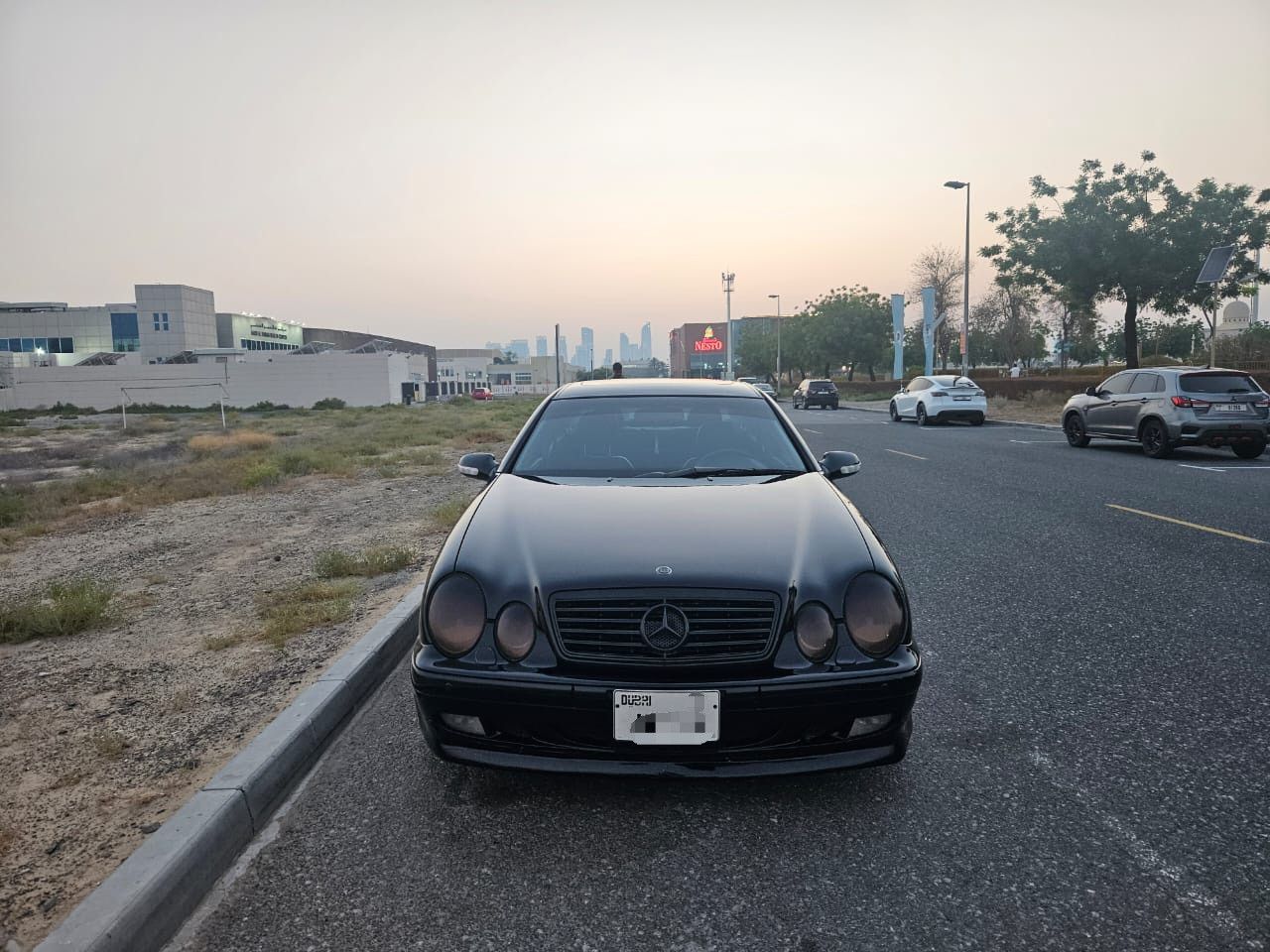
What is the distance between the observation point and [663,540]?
2934mm

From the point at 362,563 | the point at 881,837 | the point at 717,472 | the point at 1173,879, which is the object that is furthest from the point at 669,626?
the point at 362,563

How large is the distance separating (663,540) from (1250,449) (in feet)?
49.0

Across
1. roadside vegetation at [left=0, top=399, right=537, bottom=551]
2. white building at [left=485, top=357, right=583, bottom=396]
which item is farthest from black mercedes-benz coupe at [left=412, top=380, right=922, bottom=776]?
white building at [left=485, top=357, right=583, bottom=396]

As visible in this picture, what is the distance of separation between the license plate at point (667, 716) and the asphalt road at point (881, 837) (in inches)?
7.7

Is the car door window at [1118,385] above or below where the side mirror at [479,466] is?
above

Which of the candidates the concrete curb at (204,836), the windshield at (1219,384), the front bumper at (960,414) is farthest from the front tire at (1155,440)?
the concrete curb at (204,836)

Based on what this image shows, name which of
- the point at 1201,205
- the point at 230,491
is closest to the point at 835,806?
the point at 230,491

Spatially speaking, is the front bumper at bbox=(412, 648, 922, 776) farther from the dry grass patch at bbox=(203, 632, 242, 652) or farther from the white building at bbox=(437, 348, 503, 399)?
the white building at bbox=(437, 348, 503, 399)

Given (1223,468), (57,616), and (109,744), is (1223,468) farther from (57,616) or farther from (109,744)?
(57,616)

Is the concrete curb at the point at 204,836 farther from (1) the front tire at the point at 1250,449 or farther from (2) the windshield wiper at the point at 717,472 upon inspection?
(1) the front tire at the point at 1250,449

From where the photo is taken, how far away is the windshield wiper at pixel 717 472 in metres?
3.90

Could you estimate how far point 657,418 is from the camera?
177 inches

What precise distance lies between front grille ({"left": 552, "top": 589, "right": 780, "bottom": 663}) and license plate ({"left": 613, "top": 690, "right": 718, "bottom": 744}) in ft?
0.37

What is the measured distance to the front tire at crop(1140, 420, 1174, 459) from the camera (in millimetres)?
13938
